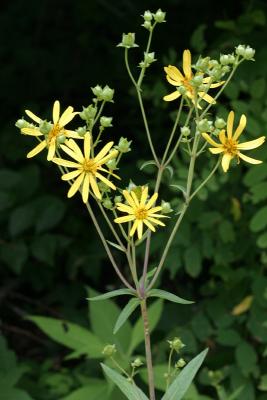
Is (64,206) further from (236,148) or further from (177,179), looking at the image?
(236,148)

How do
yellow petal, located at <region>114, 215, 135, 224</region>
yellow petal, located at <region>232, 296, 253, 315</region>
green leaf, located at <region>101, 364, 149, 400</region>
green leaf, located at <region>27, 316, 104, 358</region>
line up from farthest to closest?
yellow petal, located at <region>232, 296, 253, 315</region> → green leaf, located at <region>27, 316, 104, 358</region> → green leaf, located at <region>101, 364, 149, 400</region> → yellow petal, located at <region>114, 215, 135, 224</region>

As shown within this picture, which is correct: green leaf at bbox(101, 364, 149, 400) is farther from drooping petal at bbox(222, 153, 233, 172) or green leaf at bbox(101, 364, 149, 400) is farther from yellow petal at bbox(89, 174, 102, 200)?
drooping petal at bbox(222, 153, 233, 172)

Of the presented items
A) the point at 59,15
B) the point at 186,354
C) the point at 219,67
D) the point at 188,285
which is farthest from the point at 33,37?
the point at 219,67

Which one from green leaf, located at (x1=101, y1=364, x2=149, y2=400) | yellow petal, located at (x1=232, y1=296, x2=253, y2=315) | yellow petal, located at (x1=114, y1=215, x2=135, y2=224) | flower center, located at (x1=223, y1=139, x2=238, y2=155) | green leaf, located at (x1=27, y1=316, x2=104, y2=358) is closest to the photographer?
yellow petal, located at (x1=114, y1=215, x2=135, y2=224)

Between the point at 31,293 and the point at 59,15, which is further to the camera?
the point at 59,15

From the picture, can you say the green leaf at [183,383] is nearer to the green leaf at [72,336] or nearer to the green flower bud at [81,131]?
the green flower bud at [81,131]

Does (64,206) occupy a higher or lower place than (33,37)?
lower

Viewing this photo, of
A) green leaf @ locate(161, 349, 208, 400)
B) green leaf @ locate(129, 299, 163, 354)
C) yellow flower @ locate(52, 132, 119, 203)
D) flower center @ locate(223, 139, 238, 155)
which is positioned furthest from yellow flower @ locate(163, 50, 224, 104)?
green leaf @ locate(129, 299, 163, 354)

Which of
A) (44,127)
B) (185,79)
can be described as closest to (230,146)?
(185,79)
